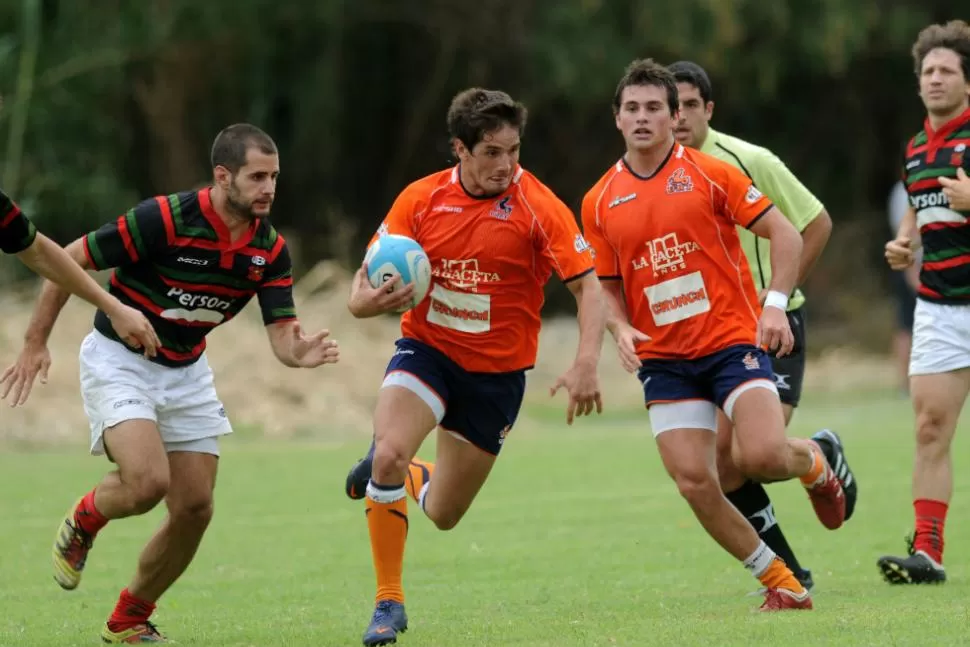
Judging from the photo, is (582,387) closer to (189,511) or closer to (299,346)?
(299,346)

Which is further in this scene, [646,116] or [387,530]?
[646,116]

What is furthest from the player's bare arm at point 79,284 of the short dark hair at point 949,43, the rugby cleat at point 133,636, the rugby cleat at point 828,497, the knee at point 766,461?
the short dark hair at point 949,43

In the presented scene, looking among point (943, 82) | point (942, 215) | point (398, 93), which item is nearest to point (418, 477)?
point (942, 215)

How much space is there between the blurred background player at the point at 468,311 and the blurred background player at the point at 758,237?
113 cm

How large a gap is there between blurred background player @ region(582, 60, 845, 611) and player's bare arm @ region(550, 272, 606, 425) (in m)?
0.17

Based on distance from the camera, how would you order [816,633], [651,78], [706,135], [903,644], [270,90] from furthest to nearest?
[270,90] → [706,135] → [651,78] → [816,633] → [903,644]

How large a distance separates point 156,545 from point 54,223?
17.1m

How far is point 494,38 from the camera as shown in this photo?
25.7 meters

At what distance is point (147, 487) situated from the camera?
21.2 ft

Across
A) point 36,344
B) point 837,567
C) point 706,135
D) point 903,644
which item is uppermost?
point 706,135

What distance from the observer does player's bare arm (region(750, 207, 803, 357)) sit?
21.8 ft

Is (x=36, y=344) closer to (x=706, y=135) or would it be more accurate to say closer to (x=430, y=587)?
(x=430, y=587)

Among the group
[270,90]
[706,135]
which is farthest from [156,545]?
[270,90]

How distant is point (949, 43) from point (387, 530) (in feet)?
12.0
